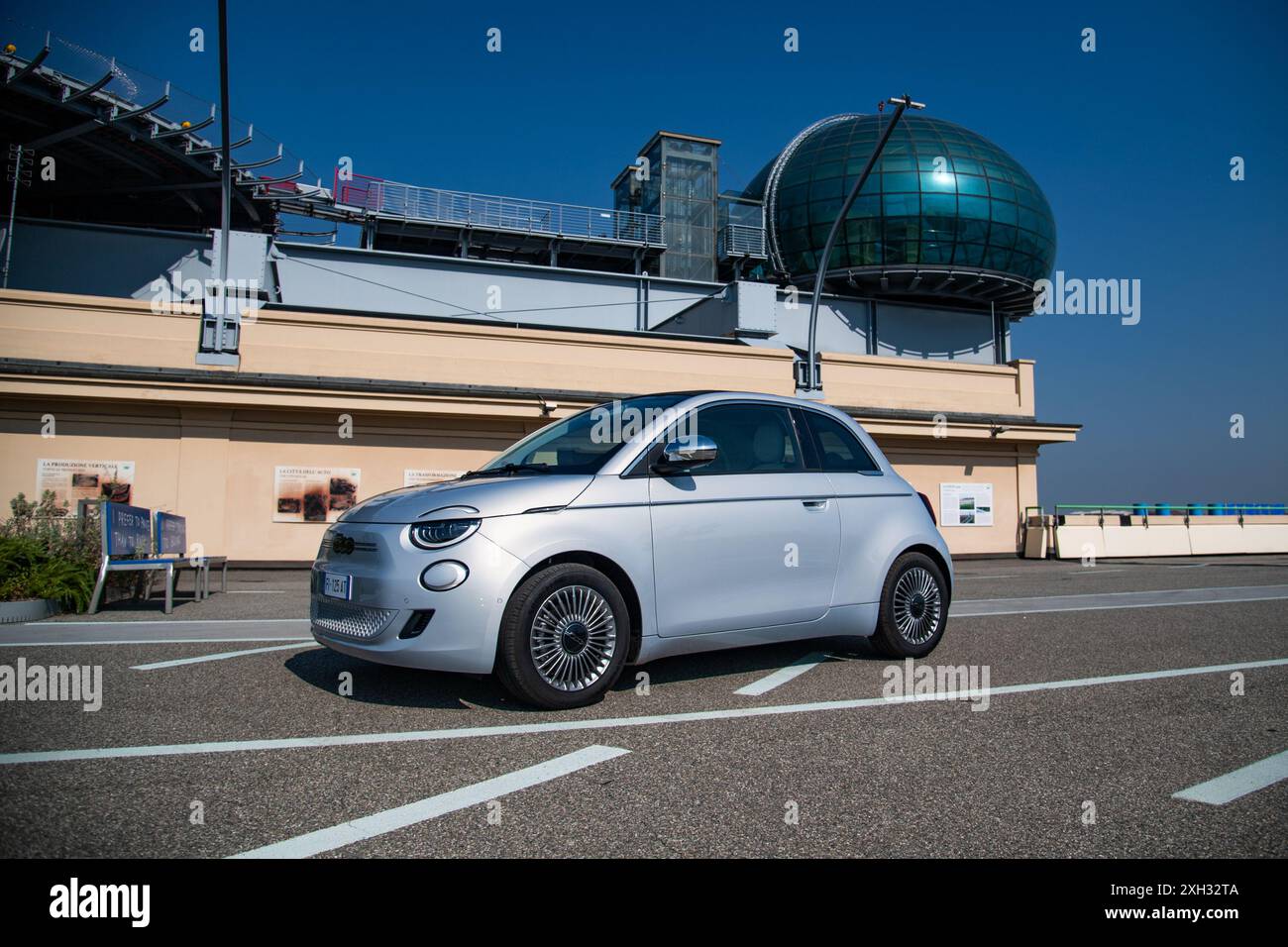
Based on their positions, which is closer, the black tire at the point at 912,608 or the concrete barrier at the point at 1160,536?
the black tire at the point at 912,608

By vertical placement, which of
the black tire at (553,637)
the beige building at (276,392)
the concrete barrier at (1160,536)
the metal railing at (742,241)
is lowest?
the concrete barrier at (1160,536)

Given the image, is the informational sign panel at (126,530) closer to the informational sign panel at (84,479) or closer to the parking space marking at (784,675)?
the parking space marking at (784,675)

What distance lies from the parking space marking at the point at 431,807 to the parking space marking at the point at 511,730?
1.50 feet

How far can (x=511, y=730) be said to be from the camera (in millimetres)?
4133

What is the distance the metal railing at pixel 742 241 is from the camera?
42.6 metres

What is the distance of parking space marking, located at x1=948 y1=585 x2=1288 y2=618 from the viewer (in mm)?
9375

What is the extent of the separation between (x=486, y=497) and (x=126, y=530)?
6.85 m

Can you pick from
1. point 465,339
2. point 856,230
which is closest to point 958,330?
point 856,230

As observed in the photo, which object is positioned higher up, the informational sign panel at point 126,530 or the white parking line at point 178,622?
the informational sign panel at point 126,530

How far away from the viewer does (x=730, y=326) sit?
28922 mm

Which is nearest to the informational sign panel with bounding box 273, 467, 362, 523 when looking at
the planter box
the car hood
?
the planter box

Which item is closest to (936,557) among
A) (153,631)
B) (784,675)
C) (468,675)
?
(784,675)

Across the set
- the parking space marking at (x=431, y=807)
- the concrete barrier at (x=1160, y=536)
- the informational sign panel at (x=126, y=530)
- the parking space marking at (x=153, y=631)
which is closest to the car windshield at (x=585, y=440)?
the parking space marking at (x=431, y=807)

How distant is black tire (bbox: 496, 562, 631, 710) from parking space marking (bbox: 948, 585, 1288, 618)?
5.11 meters
